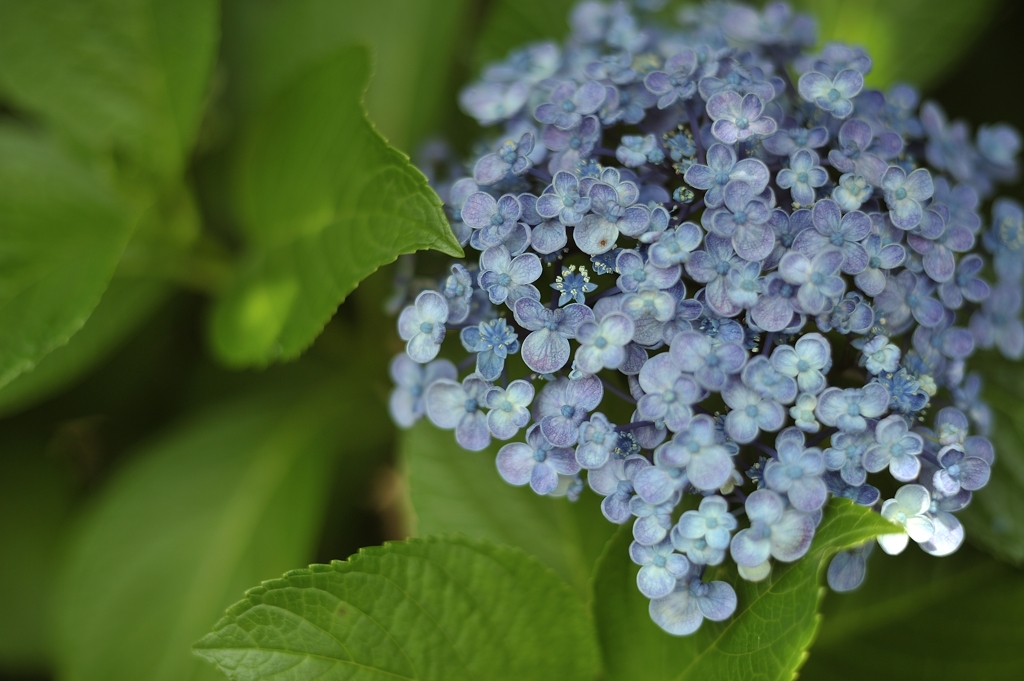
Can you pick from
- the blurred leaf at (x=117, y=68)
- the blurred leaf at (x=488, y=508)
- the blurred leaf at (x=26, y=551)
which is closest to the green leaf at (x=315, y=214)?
the blurred leaf at (x=117, y=68)

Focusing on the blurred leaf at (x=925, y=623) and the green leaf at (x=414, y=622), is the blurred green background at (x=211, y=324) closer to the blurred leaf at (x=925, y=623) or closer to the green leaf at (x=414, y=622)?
the blurred leaf at (x=925, y=623)

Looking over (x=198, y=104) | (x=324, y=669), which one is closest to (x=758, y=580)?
(x=324, y=669)

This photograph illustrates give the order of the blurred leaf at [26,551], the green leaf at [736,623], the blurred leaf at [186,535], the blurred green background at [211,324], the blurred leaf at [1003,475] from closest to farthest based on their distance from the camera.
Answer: the green leaf at [736,623]
the blurred leaf at [1003,475]
the blurred green background at [211,324]
the blurred leaf at [186,535]
the blurred leaf at [26,551]

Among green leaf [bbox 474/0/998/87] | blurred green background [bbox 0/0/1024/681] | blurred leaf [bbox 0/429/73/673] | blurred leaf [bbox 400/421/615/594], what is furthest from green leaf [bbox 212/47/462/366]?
blurred leaf [bbox 0/429/73/673]

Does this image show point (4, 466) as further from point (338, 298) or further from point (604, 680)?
point (604, 680)

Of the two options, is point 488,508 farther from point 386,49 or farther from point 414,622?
point 386,49

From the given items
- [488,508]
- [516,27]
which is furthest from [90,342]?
[516,27]
